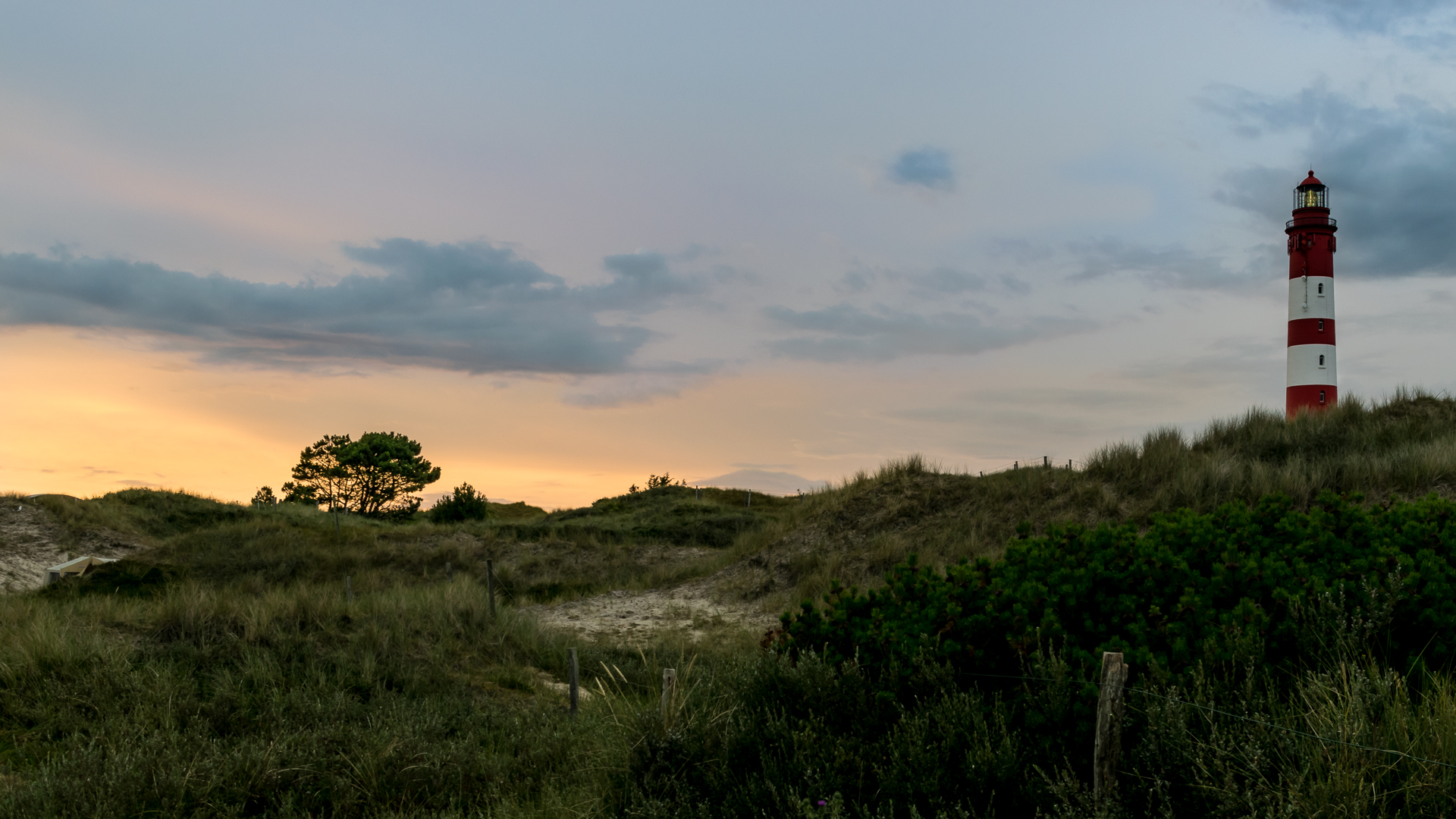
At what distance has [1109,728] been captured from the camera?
4.75m

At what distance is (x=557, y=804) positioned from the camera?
620 centimetres

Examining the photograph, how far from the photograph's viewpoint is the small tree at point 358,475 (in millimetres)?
51375

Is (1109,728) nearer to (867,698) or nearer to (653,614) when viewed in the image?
(867,698)

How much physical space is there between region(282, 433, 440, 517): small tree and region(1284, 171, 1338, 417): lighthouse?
45.9m

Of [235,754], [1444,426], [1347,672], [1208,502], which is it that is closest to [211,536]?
[235,754]

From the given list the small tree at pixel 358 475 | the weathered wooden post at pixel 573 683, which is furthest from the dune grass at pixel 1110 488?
the small tree at pixel 358 475

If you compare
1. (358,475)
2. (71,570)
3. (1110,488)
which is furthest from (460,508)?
(1110,488)

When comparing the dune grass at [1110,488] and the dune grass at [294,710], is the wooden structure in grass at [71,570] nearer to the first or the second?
the dune grass at [294,710]

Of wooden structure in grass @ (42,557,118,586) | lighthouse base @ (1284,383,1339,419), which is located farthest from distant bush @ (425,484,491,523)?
lighthouse base @ (1284,383,1339,419)

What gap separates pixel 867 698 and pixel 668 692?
4.86 ft

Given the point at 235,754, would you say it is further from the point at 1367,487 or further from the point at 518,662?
the point at 1367,487

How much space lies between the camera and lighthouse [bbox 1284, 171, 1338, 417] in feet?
103

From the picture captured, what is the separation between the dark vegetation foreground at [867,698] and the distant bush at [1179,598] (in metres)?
0.03

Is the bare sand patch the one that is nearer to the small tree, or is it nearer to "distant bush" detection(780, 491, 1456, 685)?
"distant bush" detection(780, 491, 1456, 685)
